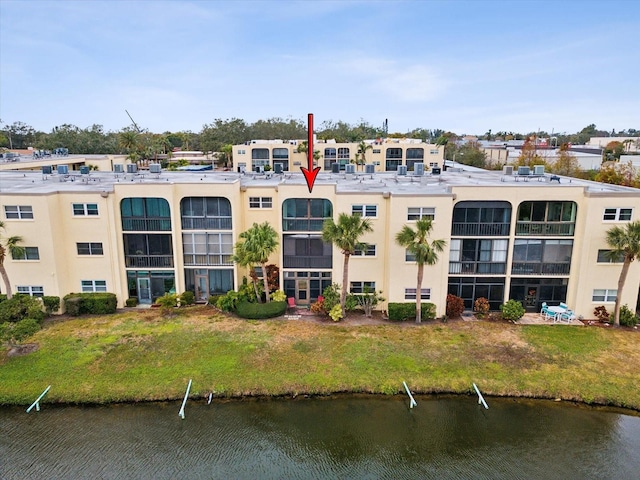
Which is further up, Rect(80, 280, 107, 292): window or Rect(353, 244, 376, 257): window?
Rect(353, 244, 376, 257): window

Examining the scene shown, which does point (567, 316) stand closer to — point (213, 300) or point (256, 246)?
point (256, 246)

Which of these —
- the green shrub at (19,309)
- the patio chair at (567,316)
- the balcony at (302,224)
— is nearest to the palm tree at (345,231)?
the balcony at (302,224)

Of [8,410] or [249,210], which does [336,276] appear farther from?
[8,410]

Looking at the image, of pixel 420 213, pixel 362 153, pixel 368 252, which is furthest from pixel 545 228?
pixel 362 153

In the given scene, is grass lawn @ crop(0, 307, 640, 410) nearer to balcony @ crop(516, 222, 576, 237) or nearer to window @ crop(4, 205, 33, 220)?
balcony @ crop(516, 222, 576, 237)

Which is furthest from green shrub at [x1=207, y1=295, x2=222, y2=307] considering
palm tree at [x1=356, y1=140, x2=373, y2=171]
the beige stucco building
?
palm tree at [x1=356, y1=140, x2=373, y2=171]

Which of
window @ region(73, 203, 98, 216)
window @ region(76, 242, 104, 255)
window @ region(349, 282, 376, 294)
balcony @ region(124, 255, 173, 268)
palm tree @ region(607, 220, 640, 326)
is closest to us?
palm tree @ region(607, 220, 640, 326)
